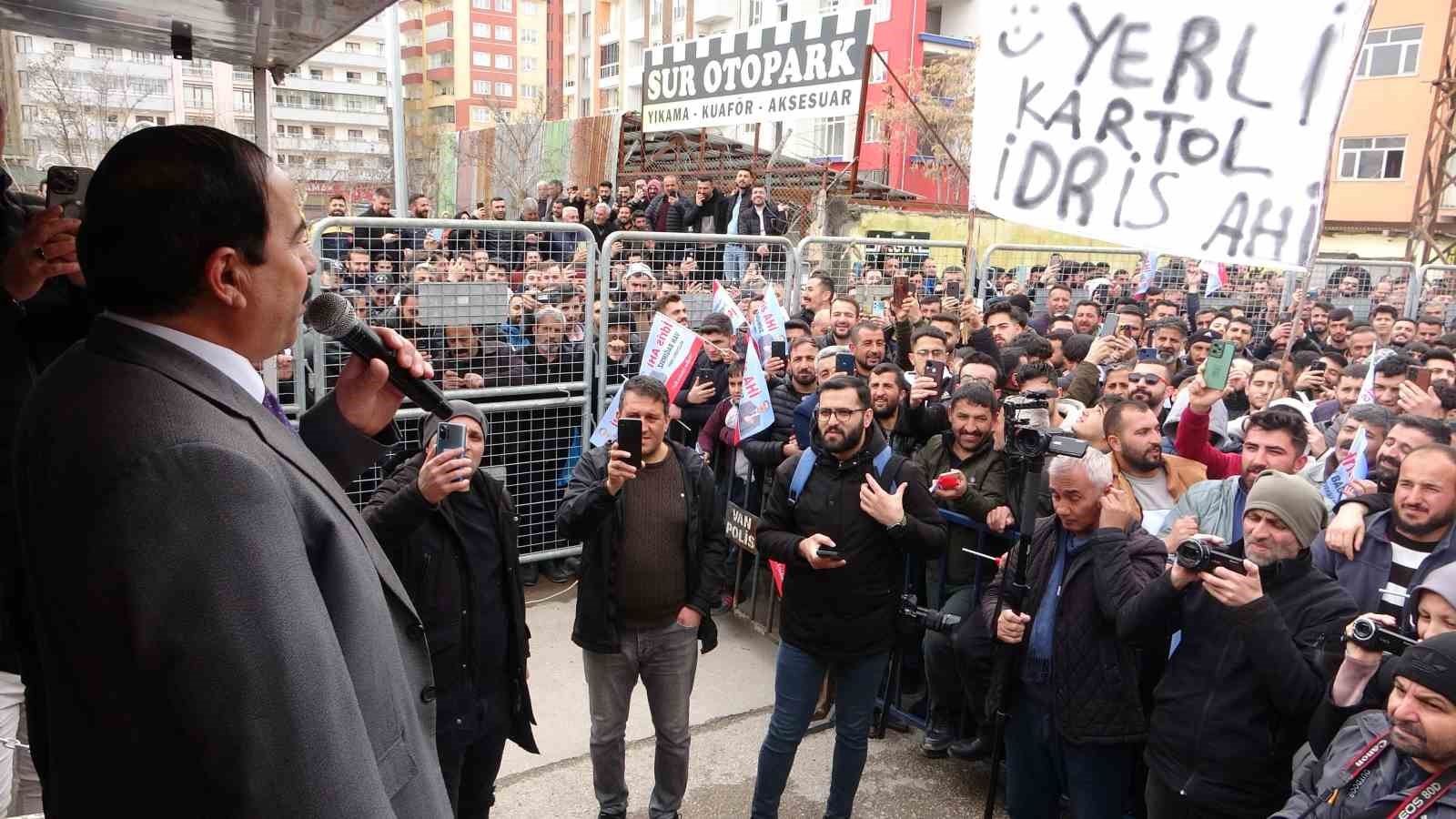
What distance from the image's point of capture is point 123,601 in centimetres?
104

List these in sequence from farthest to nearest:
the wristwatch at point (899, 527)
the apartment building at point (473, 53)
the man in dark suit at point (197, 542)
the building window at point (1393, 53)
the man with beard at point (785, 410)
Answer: the apartment building at point (473, 53)
the building window at point (1393, 53)
the man with beard at point (785, 410)
the wristwatch at point (899, 527)
the man in dark suit at point (197, 542)

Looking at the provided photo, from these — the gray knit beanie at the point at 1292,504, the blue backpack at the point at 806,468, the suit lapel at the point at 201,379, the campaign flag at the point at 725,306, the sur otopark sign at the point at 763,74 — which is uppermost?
the sur otopark sign at the point at 763,74

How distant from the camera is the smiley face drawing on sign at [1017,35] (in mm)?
3562

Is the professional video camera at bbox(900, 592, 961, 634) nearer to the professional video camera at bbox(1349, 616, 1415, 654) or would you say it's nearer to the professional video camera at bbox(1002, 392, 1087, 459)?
the professional video camera at bbox(1002, 392, 1087, 459)

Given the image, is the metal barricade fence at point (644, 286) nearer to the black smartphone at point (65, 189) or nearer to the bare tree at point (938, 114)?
the black smartphone at point (65, 189)

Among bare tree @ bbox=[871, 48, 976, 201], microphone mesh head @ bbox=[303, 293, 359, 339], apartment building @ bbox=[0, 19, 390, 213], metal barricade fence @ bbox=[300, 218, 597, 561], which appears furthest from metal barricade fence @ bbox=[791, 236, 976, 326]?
bare tree @ bbox=[871, 48, 976, 201]

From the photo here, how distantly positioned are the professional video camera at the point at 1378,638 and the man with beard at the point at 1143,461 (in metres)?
1.70

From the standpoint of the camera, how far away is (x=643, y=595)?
157 inches

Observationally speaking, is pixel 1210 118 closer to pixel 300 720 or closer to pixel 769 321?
pixel 300 720

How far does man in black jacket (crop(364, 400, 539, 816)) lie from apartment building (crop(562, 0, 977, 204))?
11.1 meters

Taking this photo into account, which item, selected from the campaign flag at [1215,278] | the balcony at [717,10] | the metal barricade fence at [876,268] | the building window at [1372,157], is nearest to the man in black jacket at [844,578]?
the metal barricade fence at [876,268]

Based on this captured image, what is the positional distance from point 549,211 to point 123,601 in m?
14.3

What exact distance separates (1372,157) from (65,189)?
38076 millimetres

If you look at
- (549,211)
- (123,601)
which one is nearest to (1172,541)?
(123,601)
